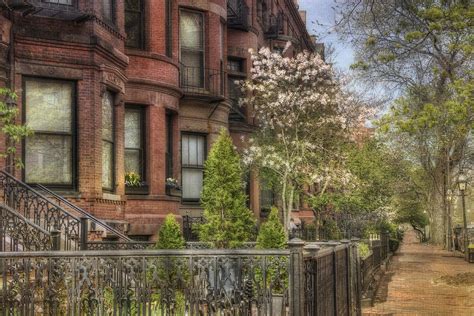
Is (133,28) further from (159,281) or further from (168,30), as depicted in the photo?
(159,281)

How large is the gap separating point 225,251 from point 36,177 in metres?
9.88

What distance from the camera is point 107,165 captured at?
18.2 m

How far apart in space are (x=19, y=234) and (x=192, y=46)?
43.2 ft

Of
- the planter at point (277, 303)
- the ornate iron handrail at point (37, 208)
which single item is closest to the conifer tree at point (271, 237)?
the ornate iron handrail at point (37, 208)

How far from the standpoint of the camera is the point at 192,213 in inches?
957

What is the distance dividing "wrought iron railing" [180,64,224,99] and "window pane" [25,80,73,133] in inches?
299

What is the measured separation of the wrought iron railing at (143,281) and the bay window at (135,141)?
13136mm

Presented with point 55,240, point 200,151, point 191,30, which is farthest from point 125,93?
point 55,240

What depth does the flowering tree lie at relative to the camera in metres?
29.0

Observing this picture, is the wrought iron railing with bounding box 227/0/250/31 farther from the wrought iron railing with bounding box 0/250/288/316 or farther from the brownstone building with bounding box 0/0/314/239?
the wrought iron railing with bounding box 0/250/288/316

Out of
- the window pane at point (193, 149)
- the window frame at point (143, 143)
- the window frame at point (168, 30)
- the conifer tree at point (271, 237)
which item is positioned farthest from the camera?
the window pane at point (193, 149)

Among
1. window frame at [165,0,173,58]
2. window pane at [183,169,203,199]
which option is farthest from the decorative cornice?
window pane at [183,169,203,199]

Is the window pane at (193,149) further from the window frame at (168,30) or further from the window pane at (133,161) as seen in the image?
the window pane at (133,161)

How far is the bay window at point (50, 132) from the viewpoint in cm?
1630
